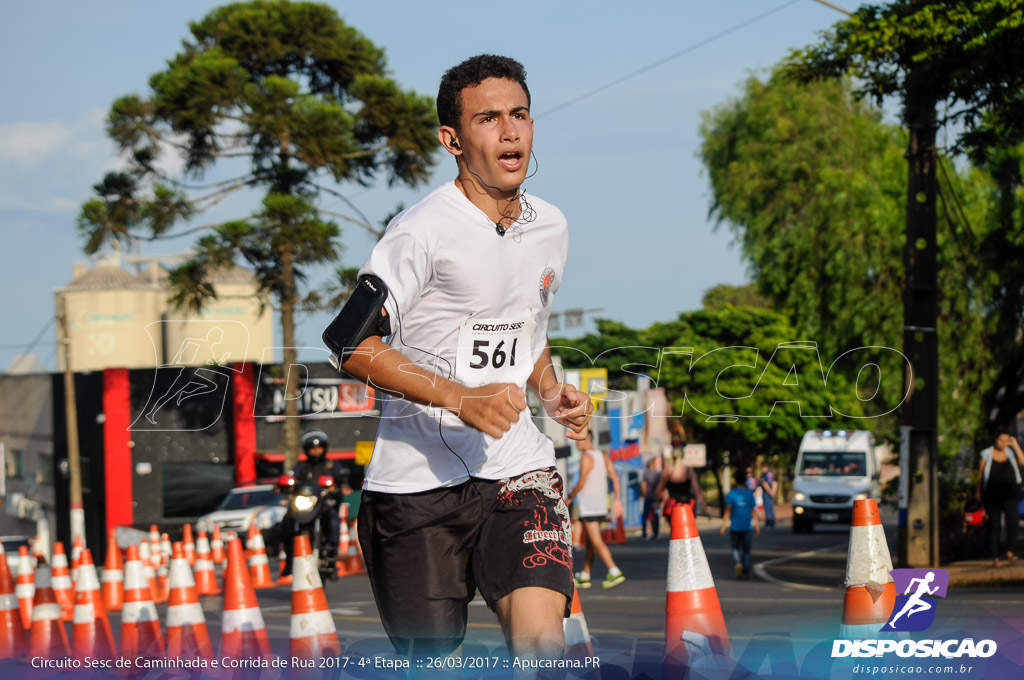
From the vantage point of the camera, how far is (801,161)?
34.2 metres

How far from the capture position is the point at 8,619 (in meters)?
8.58

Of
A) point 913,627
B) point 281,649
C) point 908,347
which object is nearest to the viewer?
point 913,627

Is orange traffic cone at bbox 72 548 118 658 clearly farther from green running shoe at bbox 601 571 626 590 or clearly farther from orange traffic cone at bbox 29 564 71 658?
green running shoe at bbox 601 571 626 590

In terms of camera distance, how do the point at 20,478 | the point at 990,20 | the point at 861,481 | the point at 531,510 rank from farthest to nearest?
1. the point at 20,478
2. the point at 861,481
3. the point at 990,20
4. the point at 531,510

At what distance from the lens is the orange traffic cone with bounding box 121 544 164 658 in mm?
7719

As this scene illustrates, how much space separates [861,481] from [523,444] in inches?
1216

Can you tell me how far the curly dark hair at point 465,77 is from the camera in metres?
3.55

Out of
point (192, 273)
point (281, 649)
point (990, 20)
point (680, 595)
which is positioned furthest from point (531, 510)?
point (192, 273)

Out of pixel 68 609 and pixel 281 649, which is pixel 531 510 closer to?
pixel 281 649

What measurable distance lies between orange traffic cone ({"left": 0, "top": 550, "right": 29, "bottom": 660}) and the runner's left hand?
604cm

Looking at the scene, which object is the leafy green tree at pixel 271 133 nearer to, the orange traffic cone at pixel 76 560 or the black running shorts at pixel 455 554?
the orange traffic cone at pixel 76 560

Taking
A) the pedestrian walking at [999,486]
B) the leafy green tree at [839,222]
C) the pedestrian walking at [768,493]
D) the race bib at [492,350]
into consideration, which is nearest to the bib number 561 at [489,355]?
the race bib at [492,350]

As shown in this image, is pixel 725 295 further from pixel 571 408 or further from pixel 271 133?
pixel 571 408

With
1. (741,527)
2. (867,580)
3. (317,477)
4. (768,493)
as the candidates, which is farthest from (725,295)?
(867,580)
